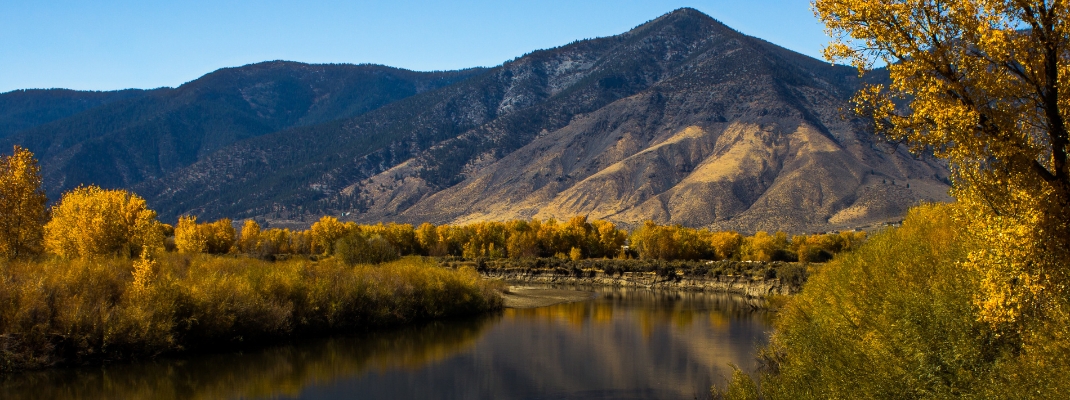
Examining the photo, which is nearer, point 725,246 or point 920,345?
point 920,345

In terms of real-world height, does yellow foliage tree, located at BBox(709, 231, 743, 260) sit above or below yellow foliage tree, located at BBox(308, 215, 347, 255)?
below

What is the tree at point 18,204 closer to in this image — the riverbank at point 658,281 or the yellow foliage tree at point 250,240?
the riverbank at point 658,281

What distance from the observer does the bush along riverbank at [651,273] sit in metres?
71.9

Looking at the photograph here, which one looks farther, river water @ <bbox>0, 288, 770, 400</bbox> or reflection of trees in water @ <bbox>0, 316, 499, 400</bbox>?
river water @ <bbox>0, 288, 770, 400</bbox>

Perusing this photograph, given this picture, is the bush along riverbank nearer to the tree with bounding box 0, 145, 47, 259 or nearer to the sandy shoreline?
the sandy shoreline

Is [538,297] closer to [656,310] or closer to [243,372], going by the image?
[656,310]

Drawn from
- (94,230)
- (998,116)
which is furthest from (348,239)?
(998,116)

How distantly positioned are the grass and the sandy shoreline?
39.3ft

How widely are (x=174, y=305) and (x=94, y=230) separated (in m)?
15.9

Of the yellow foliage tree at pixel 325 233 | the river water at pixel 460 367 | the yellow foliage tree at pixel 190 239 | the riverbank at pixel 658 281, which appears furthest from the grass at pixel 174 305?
the yellow foliage tree at pixel 325 233

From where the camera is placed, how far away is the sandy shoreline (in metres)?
58.8

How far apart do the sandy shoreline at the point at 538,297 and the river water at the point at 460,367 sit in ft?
34.8

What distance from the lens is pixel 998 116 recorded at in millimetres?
11414

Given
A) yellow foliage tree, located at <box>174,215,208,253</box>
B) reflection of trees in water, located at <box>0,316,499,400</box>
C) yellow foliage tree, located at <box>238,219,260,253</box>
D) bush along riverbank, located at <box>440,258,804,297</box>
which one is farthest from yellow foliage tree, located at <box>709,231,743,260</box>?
reflection of trees in water, located at <box>0,316,499,400</box>
